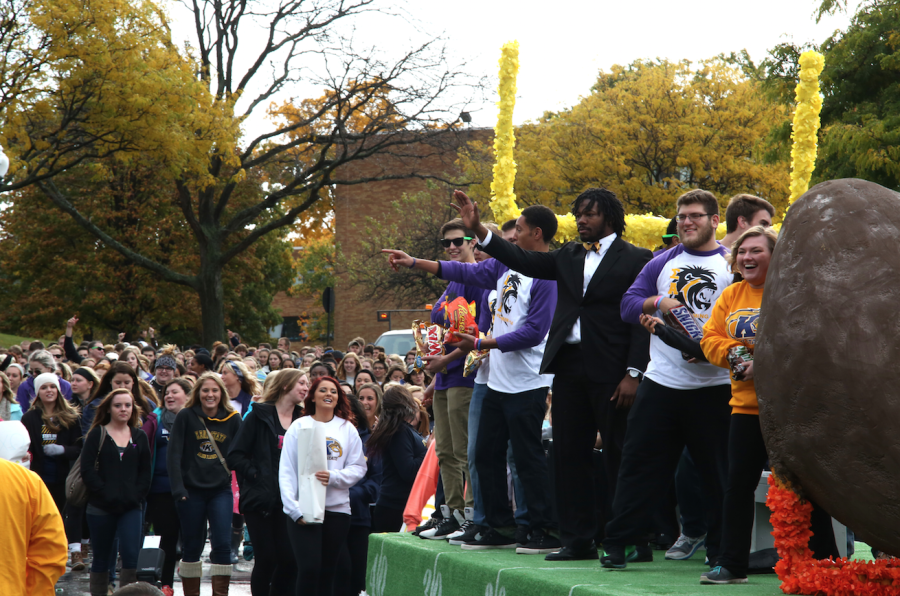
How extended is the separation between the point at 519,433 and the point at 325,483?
6.40 feet

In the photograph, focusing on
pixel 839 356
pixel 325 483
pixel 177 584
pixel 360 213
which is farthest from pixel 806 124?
pixel 360 213

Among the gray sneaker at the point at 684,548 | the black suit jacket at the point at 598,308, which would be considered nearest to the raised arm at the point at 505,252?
the black suit jacket at the point at 598,308

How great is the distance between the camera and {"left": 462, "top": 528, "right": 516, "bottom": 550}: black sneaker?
20.0ft

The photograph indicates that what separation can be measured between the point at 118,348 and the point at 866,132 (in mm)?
15031

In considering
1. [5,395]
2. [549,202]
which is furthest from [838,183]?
[549,202]

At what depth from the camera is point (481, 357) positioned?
20.3 feet

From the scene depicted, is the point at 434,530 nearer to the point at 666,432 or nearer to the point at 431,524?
the point at 431,524

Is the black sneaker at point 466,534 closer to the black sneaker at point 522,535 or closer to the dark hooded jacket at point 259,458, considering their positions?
the black sneaker at point 522,535

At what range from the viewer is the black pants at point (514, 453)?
19.0ft

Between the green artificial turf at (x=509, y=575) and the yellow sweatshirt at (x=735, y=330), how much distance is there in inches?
33.8

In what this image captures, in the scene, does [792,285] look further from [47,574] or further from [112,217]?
[112,217]

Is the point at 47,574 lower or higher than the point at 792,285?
lower

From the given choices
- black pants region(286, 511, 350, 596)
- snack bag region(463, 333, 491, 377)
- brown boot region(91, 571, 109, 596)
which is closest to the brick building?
brown boot region(91, 571, 109, 596)

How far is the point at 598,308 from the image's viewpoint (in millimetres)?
5344
